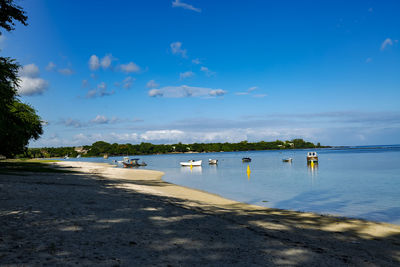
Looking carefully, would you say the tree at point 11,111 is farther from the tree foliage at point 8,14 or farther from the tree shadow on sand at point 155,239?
the tree shadow on sand at point 155,239

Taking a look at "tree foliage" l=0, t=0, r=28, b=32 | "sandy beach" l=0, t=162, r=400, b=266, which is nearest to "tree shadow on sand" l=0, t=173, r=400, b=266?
"sandy beach" l=0, t=162, r=400, b=266

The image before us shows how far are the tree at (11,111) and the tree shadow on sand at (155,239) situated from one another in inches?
532

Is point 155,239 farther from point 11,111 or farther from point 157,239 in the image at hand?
point 11,111

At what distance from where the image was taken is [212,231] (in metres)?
9.54

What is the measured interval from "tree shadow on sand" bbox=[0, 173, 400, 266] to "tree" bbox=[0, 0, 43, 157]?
1353cm

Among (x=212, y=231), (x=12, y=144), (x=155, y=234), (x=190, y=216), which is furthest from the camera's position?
(x=12, y=144)

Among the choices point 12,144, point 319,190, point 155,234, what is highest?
point 12,144

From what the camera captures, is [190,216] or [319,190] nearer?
[190,216]

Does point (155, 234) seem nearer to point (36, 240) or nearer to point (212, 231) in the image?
point (212, 231)

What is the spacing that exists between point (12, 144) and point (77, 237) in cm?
3485

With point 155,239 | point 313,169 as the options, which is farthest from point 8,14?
point 313,169

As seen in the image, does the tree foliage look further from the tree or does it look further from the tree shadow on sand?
the tree shadow on sand

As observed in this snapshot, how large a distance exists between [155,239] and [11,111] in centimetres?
3777

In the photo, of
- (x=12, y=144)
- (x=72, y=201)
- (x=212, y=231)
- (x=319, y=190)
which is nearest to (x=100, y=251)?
(x=212, y=231)
